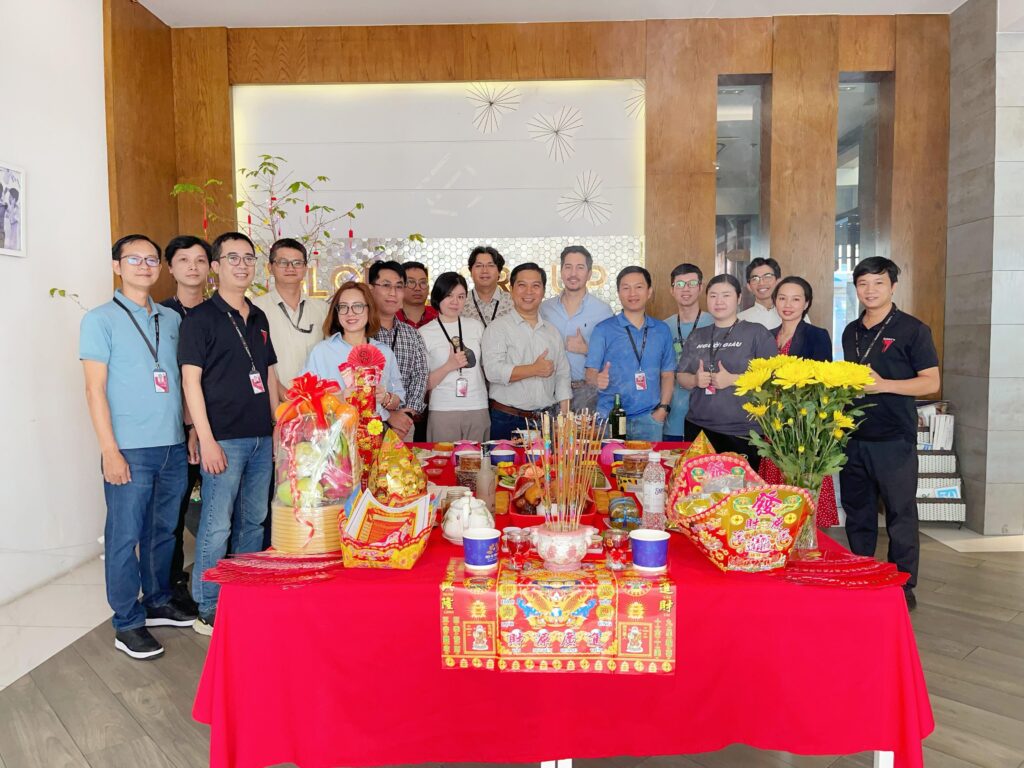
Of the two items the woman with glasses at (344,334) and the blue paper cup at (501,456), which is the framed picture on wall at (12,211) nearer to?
the woman with glasses at (344,334)

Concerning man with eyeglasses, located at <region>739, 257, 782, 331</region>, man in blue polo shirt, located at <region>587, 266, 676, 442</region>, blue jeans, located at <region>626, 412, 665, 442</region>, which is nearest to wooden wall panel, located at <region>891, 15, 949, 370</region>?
man with eyeglasses, located at <region>739, 257, 782, 331</region>

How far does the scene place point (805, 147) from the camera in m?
4.96

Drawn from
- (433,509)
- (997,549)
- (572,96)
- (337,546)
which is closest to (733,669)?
(433,509)

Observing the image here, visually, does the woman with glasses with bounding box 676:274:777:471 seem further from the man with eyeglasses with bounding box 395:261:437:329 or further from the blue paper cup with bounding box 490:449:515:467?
the man with eyeglasses with bounding box 395:261:437:329

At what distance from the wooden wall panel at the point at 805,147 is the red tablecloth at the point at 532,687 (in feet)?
13.1

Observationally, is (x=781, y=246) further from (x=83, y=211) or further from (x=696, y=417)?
(x=83, y=211)

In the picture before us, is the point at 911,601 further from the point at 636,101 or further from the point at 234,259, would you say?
the point at 636,101

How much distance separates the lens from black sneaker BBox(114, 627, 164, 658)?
280 centimetres

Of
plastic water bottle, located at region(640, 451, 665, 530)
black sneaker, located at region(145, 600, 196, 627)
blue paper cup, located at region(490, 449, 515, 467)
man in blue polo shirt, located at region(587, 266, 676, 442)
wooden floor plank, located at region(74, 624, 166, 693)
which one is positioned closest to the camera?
plastic water bottle, located at region(640, 451, 665, 530)

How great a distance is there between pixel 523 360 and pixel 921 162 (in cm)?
329

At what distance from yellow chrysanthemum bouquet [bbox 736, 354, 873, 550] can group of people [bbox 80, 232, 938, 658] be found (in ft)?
2.07

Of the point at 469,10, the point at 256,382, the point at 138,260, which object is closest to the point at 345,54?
the point at 469,10

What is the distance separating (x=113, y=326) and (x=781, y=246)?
166 inches

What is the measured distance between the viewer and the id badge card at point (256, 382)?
292cm
